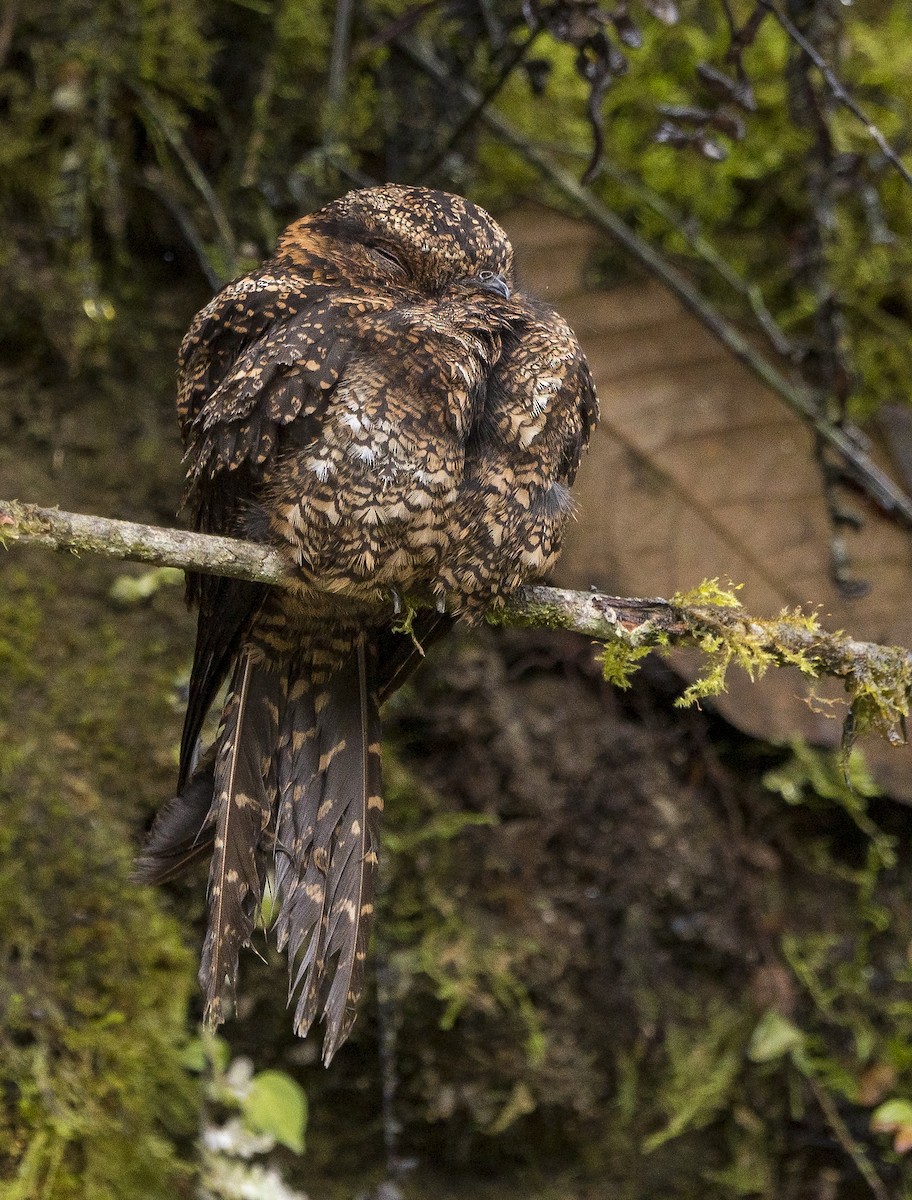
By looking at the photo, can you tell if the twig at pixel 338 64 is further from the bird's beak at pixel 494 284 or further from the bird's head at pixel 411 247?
the bird's beak at pixel 494 284

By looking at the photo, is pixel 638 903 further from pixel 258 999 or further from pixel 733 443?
pixel 733 443

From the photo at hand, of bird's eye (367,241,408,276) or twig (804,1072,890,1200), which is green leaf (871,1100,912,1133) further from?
bird's eye (367,241,408,276)

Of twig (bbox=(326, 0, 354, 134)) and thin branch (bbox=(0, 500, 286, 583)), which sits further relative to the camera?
twig (bbox=(326, 0, 354, 134))

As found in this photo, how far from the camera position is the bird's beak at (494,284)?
2.42m

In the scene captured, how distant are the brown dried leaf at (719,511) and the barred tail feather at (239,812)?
104 centimetres

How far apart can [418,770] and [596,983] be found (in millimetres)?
711

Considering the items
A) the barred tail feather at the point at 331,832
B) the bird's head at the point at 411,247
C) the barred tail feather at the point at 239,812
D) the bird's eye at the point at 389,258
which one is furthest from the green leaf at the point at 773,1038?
the bird's eye at the point at 389,258

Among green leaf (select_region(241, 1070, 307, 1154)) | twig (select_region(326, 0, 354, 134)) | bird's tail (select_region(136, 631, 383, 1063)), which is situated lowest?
green leaf (select_region(241, 1070, 307, 1154))

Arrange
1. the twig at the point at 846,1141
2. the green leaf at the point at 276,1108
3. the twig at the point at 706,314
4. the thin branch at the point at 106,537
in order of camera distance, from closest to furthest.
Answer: the thin branch at the point at 106,537 → the green leaf at the point at 276,1108 → the twig at the point at 706,314 → the twig at the point at 846,1141

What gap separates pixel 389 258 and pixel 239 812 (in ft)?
3.58

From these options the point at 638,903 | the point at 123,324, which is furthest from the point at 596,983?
the point at 123,324

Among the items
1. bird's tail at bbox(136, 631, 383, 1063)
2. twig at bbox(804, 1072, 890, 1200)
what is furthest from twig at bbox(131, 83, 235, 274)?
twig at bbox(804, 1072, 890, 1200)

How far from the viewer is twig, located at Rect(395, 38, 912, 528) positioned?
10.1 ft

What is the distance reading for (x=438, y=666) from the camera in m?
3.41
